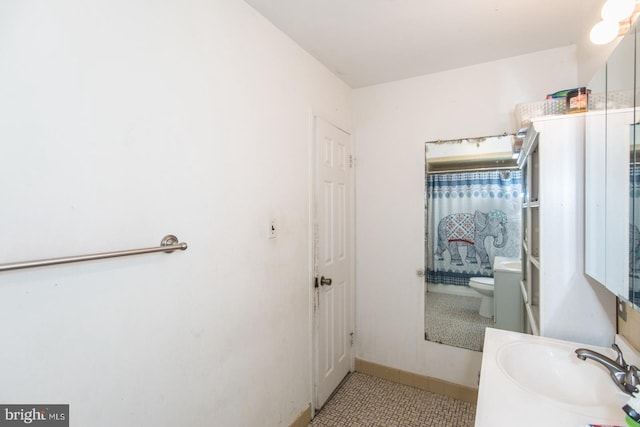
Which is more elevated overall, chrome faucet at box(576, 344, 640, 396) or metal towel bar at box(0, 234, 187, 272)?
metal towel bar at box(0, 234, 187, 272)

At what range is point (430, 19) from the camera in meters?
1.62

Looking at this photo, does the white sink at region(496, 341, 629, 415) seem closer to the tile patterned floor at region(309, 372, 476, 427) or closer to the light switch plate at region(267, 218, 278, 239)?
the tile patterned floor at region(309, 372, 476, 427)

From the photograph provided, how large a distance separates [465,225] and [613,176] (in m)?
1.14

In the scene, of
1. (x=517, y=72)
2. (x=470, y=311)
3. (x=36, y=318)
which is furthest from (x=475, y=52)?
(x=36, y=318)

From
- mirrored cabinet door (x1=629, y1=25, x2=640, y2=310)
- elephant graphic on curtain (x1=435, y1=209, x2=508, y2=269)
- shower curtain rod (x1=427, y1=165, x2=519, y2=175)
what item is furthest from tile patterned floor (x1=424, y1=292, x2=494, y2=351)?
mirrored cabinet door (x1=629, y1=25, x2=640, y2=310)

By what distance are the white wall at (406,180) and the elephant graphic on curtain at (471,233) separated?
0.56 feet

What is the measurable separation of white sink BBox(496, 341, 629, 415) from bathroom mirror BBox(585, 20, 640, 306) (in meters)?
0.33

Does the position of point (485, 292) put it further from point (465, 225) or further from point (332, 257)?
point (332, 257)

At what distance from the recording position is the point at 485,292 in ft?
7.04

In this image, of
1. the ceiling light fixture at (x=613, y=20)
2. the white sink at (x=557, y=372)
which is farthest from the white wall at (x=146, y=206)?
the ceiling light fixture at (x=613, y=20)

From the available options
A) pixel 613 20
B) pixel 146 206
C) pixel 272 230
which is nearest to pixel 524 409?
pixel 272 230

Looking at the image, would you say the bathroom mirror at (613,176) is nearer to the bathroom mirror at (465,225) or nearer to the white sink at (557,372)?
the white sink at (557,372)

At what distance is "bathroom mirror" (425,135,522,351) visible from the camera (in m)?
2.07

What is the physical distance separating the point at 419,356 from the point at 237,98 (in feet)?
7.17
